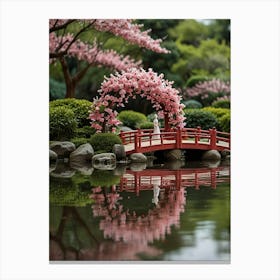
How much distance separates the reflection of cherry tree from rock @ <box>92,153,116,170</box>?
73 cm

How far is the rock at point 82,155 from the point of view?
9.35m

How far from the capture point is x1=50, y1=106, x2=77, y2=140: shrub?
8984mm

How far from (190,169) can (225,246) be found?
2223 mm

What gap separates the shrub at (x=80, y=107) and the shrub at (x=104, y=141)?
0.41m

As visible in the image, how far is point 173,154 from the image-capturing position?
10.0 metres

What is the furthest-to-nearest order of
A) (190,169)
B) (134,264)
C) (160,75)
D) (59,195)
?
(190,169), (160,75), (59,195), (134,264)

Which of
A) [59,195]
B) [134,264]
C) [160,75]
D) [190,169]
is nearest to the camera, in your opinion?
[134,264]

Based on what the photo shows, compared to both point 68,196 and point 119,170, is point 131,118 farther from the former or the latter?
point 68,196

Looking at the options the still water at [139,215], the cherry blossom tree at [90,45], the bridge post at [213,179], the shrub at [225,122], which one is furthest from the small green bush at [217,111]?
the cherry blossom tree at [90,45]

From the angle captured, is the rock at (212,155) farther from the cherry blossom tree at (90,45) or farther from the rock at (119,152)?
the cherry blossom tree at (90,45)

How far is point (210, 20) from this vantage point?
8.99 m
